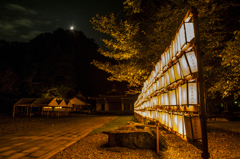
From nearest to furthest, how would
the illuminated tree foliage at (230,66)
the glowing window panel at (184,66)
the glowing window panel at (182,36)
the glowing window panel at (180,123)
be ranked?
the glowing window panel at (184,66)
the glowing window panel at (182,36)
the glowing window panel at (180,123)
the illuminated tree foliage at (230,66)

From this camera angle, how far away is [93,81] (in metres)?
49.4

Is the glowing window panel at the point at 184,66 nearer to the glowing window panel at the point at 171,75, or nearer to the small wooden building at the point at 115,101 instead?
the glowing window panel at the point at 171,75

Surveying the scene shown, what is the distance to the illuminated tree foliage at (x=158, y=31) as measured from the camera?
6820 mm

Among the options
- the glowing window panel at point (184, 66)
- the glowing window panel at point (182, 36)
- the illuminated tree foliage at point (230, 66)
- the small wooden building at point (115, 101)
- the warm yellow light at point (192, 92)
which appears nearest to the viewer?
the warm yellow light at point (192, 92)

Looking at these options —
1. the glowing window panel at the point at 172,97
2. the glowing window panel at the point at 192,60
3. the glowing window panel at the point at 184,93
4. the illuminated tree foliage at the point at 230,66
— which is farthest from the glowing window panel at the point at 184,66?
the illuminated tree foliage at the point at 230,66

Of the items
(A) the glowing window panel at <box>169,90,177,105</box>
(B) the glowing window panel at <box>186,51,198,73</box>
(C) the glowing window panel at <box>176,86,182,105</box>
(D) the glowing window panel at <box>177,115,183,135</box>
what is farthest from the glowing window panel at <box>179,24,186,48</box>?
(D) the glowing window panel at <box>177,115,183,135</box>

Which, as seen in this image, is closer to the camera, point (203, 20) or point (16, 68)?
point (203, 20)

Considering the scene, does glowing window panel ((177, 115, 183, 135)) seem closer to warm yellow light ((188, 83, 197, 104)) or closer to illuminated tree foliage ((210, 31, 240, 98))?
warm yellow light ((188, 83, 197, 104))

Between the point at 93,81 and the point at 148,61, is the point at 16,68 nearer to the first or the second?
the point at 93,81

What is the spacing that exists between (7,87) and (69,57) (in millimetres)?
13866

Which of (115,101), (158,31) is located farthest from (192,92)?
(115,101)

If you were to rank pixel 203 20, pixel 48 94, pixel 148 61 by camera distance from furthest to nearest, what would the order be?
1. pixel 48 94
2. pixel 148 61
3. pixel 203 20

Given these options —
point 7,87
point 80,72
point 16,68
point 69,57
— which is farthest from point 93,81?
point 7,87

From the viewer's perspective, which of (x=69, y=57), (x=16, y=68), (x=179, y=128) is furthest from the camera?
(x=69, y=57)
